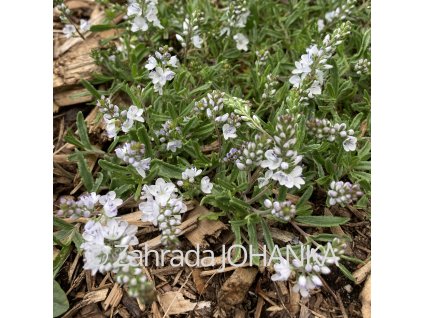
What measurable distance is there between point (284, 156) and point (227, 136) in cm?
→ 57

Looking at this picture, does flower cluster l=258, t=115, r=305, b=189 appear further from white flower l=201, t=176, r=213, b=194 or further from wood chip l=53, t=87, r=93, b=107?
wood chip l=53, t=87, r=93, b=107

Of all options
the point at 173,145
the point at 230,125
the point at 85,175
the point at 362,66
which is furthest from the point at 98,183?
the point at 362,66

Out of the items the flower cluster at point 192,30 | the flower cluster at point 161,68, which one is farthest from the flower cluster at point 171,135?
the flower cluster at point 192,30

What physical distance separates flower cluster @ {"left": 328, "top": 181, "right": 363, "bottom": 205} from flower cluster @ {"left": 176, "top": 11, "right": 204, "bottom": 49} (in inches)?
68.0

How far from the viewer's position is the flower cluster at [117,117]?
3.83 m

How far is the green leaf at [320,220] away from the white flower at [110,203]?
4.20ft

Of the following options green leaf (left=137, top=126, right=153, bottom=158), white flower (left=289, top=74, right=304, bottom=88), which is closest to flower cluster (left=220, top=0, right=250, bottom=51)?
white flower (left=289, top=74, right=304, bottom=88)

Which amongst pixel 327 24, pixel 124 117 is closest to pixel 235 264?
pixel 124 117

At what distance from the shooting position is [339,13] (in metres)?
4.64

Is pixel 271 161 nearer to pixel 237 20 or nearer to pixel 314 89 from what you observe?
pixel 314 89

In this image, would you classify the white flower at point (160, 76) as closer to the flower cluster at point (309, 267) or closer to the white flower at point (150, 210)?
the white flower at point (150, 210)

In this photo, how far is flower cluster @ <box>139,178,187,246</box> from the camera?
11.3 feet

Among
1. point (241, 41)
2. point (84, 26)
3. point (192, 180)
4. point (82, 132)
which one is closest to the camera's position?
point (192, 180)

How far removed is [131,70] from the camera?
4.56 meters
